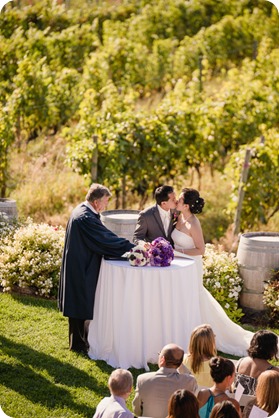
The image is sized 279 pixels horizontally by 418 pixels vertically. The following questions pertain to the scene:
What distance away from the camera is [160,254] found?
707 centimetres

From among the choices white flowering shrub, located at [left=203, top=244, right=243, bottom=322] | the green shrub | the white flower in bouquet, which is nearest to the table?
the white flower in bouquet

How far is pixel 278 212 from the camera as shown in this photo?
13211 millimetres

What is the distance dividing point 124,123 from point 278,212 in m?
3.27

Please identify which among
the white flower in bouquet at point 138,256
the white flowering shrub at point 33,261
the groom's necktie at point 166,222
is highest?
the groom's necktie at point 166,222

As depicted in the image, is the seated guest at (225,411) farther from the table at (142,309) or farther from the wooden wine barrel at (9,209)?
the wooden wine barrel at (9,209)

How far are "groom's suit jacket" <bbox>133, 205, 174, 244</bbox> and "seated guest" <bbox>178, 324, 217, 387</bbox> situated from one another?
1.91 meters

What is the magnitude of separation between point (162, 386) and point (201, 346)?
2.38 ft

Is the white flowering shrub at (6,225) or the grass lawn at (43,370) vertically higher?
the white flowering shrub at (6,225)

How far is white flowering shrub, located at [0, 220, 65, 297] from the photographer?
902cm

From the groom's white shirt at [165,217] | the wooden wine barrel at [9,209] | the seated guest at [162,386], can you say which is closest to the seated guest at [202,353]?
the seated guest at [162,386]

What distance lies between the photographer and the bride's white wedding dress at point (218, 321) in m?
7.75

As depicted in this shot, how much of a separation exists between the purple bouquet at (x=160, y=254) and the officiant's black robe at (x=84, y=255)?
0.90ft

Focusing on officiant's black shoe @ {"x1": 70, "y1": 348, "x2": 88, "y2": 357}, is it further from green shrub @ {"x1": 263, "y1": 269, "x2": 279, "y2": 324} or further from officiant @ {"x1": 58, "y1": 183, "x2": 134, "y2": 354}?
green shrub @ {"x1": 263, "y1": 269, "x2": 279, "y2": 324}

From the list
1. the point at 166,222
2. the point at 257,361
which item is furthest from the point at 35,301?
the point at 257,361
